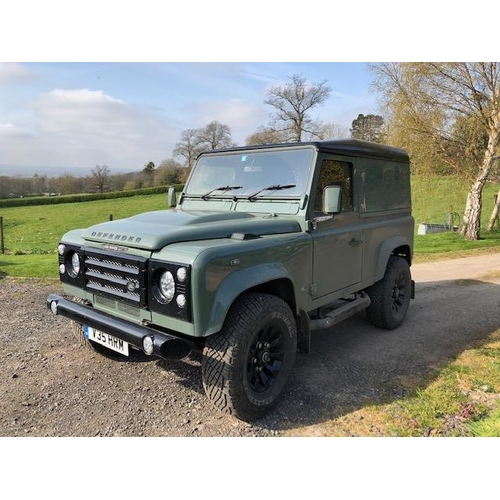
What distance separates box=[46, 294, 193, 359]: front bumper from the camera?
2822 millimetres

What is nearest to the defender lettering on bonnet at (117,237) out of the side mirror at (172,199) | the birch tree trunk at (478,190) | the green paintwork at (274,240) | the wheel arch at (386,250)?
the green paintwork at (274,240)

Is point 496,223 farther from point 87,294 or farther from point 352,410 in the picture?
point 87,294

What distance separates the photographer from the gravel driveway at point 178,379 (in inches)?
126

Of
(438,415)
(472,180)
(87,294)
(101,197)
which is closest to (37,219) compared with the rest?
(101,197)

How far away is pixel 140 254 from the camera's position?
311cm

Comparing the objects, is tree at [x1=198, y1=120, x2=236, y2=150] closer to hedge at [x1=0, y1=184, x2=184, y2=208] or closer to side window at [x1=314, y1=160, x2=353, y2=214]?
hedge at [x1=0, y1=184, x2=184, y2=208]

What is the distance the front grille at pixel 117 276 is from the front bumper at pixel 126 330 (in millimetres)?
168

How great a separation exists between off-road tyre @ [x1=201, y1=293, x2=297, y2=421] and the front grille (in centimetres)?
66

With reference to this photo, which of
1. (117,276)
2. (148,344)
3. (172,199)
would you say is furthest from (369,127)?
(148,344)

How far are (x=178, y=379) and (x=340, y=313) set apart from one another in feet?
5.76

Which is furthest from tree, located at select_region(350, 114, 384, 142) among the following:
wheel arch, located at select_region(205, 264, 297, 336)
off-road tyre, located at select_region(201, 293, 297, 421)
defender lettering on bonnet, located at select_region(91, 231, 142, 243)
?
defender lettering on bonnet, located at select_region(91, 231, 142, 243)

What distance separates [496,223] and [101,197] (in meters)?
33.0

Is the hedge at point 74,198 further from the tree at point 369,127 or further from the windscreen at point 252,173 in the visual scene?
the windscreen at point 252,173

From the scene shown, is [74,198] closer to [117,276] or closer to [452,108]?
[452,108]
